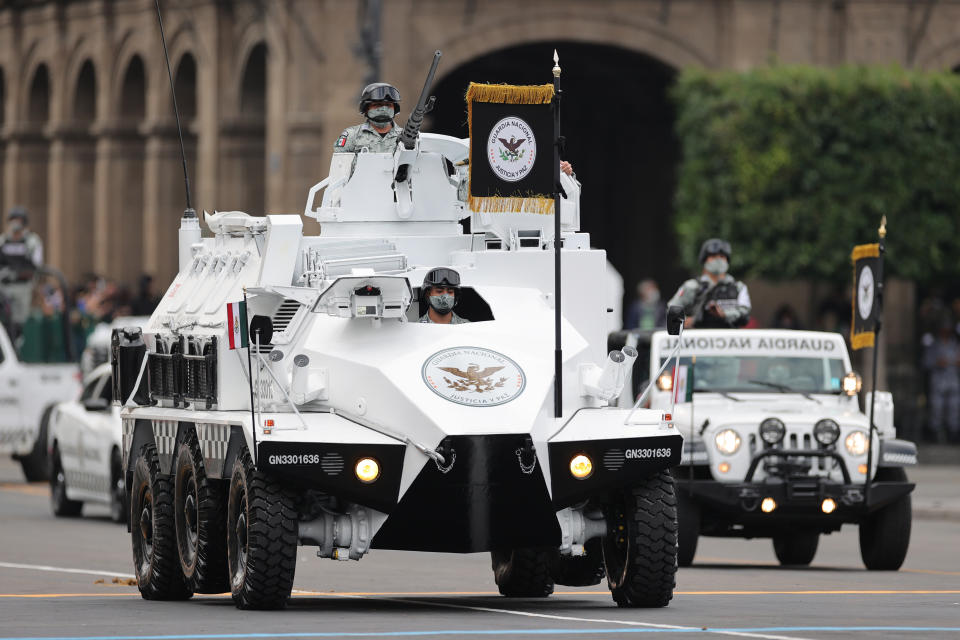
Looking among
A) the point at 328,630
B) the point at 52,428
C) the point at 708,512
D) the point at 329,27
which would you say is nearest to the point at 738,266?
the point at 329,27

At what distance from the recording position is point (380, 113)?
54.5 feet

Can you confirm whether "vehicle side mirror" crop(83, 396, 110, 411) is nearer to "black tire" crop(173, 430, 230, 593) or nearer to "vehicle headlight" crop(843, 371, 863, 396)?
"vehicle headlight" crop(843, 371, 863, 396)

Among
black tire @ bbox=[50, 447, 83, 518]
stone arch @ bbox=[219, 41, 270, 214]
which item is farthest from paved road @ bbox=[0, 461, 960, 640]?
stone arch @ bbox=[219, 41, 270, 214]

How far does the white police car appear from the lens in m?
24.0

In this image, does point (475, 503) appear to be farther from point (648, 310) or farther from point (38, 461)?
point (648, 310)

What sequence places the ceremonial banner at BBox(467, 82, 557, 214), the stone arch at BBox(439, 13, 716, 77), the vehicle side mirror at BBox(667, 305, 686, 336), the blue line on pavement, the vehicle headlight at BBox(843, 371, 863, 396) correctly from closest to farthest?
the blue line on pavement
the vehicle side mirror at BBox(667, 305, 686, 336)
the ceremonial banner at BBox(467, 82, 557, 214)
the vehicle headlight at BBox(843, 371, 863, 396)
the stone arch at BBox(439, 13, 716, 77)

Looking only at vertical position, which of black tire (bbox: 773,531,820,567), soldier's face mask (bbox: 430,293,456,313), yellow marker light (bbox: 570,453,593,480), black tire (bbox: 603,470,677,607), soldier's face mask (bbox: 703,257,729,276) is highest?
soldier's face mask (bbox: 703,257,729,276)

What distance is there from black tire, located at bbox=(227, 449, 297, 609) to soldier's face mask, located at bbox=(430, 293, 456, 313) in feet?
4.64

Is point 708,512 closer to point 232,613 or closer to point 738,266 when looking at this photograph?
point 232,613

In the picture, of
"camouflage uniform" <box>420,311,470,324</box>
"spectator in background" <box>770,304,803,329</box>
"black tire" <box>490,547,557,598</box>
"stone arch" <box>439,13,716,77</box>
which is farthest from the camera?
"stone arch" <box>439,13,716,77</box>

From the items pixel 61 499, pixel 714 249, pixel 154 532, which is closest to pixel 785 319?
pixel 61 499

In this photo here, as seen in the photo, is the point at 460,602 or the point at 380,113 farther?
the point at 380,113

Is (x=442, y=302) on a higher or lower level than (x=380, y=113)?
lower

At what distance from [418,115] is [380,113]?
2.34 feet
